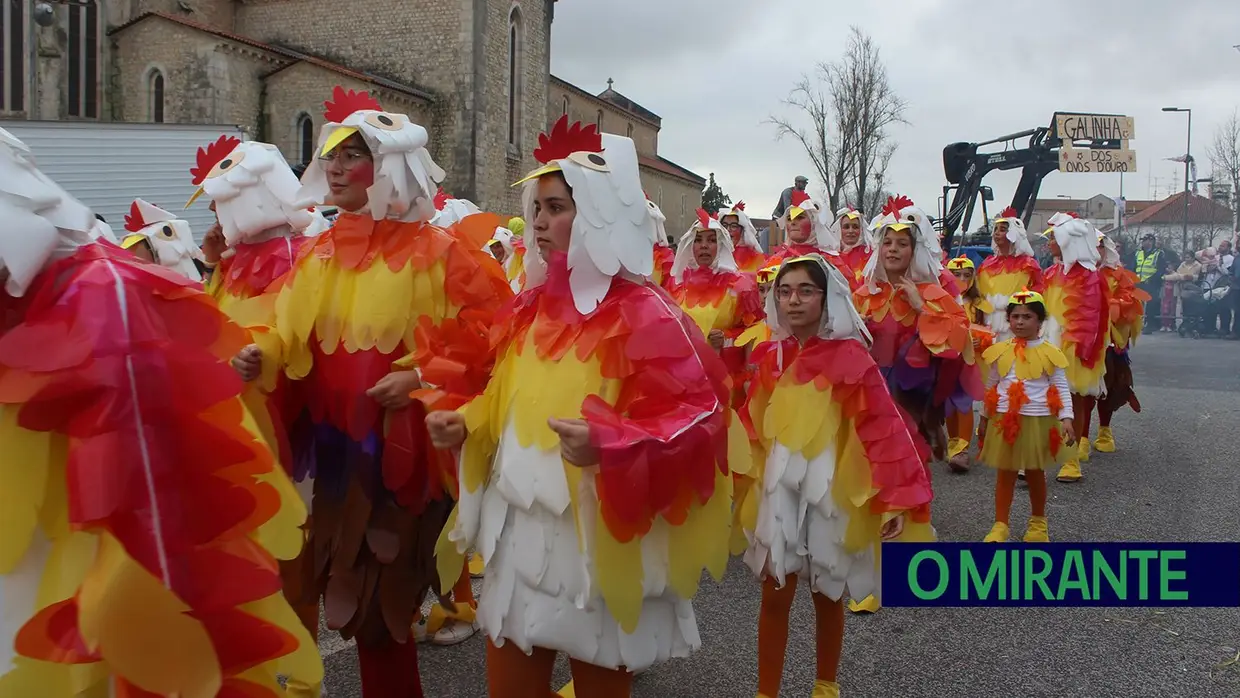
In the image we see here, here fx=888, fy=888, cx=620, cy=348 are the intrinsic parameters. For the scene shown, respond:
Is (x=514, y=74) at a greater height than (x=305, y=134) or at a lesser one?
greater

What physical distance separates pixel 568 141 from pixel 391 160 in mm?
815

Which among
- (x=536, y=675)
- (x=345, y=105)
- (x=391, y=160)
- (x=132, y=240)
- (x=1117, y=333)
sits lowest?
(x=536, y=675)

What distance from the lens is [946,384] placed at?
207 inches

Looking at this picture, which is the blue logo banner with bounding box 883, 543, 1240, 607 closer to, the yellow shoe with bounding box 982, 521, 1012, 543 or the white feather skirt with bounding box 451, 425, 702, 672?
the white feather skirt with bounding box 451, 425, 702, 672

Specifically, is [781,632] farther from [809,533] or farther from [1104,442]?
[1104,442]

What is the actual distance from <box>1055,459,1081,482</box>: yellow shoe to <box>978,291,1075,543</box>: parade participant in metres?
1.82

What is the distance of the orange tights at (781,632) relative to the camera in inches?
131

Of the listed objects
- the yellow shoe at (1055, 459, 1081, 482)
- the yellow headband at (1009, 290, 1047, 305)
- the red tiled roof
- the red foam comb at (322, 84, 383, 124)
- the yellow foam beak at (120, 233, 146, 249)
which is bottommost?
the yellow shoe at (1055, 459, 1081, 482)

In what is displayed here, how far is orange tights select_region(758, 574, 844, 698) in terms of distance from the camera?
11.0 ft

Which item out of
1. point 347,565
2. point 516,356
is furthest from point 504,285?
point 347,565

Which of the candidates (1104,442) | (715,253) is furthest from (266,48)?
(1104,442)

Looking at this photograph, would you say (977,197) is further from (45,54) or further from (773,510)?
(45,54)

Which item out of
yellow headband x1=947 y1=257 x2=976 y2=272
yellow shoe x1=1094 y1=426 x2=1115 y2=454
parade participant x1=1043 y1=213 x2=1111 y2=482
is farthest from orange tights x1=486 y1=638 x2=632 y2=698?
yellow headband x1=947 y1=257 x2=976 y2=272

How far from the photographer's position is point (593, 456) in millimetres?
2014
